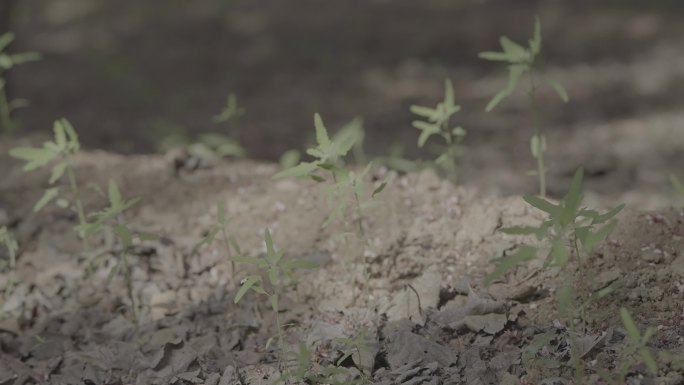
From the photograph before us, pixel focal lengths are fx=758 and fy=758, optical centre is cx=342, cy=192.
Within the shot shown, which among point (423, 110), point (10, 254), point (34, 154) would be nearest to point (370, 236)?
point (423, 110)

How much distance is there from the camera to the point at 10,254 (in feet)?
11.0

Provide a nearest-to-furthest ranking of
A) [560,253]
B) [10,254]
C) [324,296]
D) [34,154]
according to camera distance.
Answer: [560,253] < [324,296] < [34,154] < [10,254]

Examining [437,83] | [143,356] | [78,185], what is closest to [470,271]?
[143,356]

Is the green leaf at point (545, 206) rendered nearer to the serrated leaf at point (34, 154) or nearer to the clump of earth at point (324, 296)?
the clump of earth at point (324, 296)

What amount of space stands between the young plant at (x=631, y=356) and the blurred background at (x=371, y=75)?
251 cm

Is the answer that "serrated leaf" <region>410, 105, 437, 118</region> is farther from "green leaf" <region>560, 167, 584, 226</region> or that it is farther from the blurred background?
the blurred background

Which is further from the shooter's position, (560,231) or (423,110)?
(423,110)

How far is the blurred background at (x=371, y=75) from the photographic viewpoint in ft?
18.7

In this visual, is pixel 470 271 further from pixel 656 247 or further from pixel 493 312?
pixel 656 247

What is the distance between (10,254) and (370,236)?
1592 millimetres

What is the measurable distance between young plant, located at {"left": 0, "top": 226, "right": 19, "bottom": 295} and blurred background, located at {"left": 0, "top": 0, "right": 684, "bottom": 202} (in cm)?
166

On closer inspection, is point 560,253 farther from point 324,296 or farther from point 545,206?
point 324,296

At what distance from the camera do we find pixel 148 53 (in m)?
9.74

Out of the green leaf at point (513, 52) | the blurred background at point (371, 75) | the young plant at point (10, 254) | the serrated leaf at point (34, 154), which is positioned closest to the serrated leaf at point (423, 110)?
the green leaf at point (513, 52)
